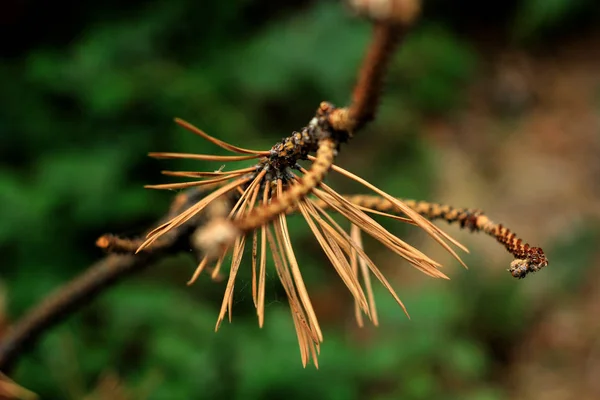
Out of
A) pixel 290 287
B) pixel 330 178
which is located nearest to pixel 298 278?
pixel 290 287

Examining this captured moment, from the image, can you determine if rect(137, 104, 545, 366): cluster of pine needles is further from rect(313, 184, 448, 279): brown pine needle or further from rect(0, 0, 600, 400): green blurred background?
rect(0, 0, 600, 400): green blurred background

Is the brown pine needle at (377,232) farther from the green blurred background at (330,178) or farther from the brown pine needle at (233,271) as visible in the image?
the green blurred background at (330,178)

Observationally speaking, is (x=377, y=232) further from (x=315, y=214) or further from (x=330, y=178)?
(x=330, y=178)

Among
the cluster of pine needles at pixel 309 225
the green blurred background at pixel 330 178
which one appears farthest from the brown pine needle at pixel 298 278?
the green blurred background at pixel 330 178

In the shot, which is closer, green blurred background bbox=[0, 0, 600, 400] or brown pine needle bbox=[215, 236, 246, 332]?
brown pine needle bbox=[215, 236, 246, 332]

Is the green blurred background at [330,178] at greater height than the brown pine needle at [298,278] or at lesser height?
greater

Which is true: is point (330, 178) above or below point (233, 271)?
above

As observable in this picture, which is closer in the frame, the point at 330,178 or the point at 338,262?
the point at 338,262

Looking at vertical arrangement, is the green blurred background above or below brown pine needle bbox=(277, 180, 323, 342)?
above

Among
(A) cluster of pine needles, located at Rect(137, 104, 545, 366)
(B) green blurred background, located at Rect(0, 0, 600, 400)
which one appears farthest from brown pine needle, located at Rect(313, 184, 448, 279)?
(B) green blurred background, located at Rect(0, 0, 600, 400)
